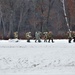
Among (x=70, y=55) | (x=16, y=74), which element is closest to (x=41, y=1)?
(x=70, y=55)

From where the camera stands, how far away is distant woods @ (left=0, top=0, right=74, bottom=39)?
50188 mm

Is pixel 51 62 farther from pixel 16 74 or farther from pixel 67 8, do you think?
pixel 67 8

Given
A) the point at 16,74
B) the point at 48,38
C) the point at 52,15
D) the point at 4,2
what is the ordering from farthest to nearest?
→ the point at 52,15, the point at 4,2, the point at 48,38, the point at 16,74

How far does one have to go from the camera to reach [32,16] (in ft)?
198

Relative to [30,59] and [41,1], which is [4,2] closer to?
[41,1]

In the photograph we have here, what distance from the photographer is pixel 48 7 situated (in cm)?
5512

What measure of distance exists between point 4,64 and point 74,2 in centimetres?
4269

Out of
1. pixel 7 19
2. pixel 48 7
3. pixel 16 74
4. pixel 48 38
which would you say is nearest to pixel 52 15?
pixel 48 7

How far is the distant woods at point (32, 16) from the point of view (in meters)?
50.2

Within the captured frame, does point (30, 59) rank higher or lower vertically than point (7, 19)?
lower

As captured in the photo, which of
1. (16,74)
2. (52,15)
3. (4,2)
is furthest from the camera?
(52,15)

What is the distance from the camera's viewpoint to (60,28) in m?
60.6

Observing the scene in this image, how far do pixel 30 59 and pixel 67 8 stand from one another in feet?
140

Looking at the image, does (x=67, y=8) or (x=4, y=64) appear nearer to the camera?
(x=4, y=64)
